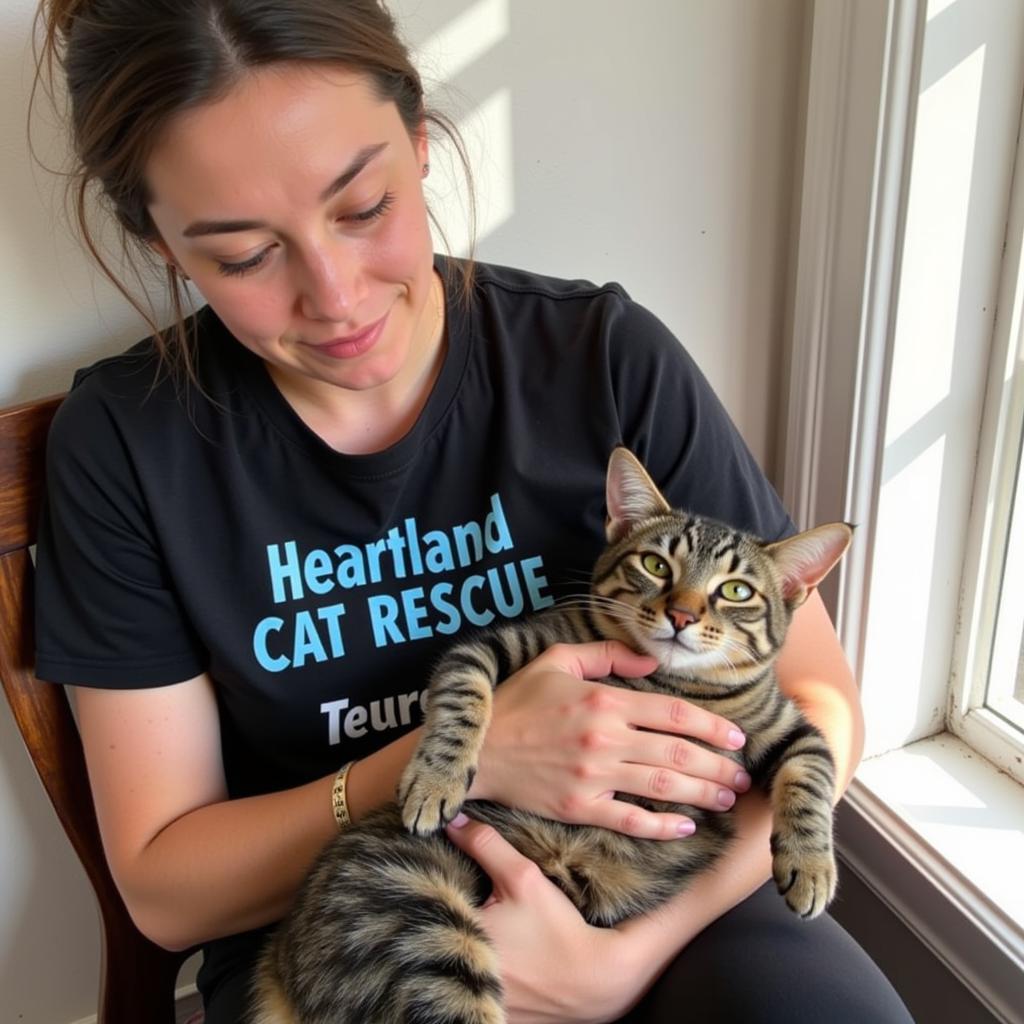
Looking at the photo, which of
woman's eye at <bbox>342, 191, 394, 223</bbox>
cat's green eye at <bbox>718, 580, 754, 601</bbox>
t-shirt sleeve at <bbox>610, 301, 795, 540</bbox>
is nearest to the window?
t-shirt sleeve at <bbox>610, 301, 795, 540</bbox>

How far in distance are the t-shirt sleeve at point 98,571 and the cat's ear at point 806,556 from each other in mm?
744

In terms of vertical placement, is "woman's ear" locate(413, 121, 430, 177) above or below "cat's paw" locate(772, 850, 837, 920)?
above

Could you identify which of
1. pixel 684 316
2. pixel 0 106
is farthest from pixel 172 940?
pixel 684 316

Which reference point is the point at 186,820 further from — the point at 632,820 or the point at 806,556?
the point at 806,556

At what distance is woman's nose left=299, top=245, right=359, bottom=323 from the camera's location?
2.79 ft

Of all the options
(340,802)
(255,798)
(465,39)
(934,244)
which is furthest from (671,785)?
(465,39)

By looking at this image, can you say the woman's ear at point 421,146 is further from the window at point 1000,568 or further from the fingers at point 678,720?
the window at point 1000,568

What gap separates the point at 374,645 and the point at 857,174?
95cm

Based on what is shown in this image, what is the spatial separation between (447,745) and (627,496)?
371mm

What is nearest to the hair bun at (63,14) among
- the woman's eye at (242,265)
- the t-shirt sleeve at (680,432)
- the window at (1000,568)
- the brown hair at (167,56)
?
the brown hair at (167,56)

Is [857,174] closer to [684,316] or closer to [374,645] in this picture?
[684,316]

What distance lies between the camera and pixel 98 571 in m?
0.99

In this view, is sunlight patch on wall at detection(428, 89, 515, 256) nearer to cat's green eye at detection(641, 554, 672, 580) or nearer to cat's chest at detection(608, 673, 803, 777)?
cat's green eye at detection(641, 554, 672, 580)

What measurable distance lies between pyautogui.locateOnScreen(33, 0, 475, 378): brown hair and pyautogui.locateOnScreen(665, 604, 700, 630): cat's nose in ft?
2.02
